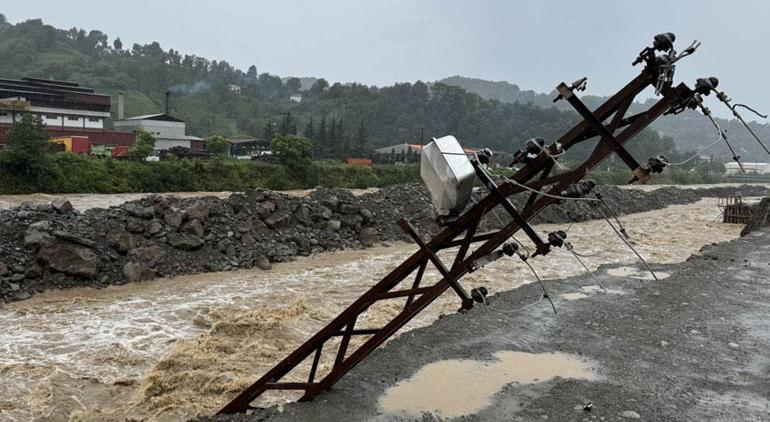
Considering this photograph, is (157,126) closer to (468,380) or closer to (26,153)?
(26,153)

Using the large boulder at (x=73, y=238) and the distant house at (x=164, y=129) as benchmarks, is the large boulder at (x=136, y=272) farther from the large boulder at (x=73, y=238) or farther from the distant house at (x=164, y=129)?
the distant house at (x=164, y=129)

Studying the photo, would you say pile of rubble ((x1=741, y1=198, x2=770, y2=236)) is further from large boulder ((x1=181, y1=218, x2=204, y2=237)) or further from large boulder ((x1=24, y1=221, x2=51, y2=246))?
large boulder ((x1=24, y1=221, x2=51, y2=246))

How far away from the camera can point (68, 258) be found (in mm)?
14031

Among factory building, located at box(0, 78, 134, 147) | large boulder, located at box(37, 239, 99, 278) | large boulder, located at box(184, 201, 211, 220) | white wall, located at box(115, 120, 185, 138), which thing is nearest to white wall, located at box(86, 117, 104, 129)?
factory building, located at box(0, 78, 134, 147)

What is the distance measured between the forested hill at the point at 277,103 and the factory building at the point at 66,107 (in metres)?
27.6

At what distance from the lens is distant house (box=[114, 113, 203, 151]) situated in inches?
2207

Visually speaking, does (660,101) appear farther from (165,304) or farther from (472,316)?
(165,304)

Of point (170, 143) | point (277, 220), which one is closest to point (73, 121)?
point (170, 143)

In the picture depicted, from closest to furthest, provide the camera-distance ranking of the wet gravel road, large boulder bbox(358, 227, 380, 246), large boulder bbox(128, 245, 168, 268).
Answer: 1. the wet gravel road
2. large boulder bbox(128, 245, 168, 268)
3. large boulder bbox(358, 227, 380, 246)

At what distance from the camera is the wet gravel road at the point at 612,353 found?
630 centimetres

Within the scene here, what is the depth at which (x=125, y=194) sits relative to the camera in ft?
108

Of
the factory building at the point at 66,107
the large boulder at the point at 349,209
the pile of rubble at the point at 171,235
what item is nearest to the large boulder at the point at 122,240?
the pile of rubble at the point at 171,235

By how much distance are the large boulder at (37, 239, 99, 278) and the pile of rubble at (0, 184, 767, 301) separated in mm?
22

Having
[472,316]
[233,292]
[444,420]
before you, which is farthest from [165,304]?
[444,420]
